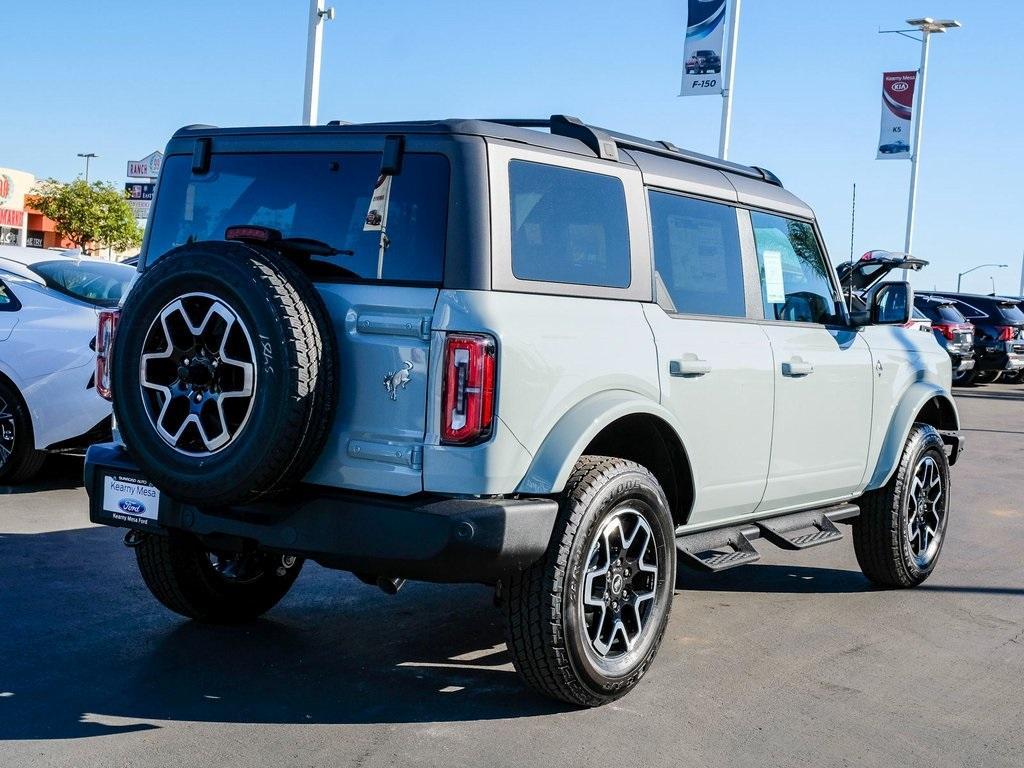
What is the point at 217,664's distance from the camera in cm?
479

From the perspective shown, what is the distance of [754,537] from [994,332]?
22068mm

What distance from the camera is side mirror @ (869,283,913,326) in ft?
20.4

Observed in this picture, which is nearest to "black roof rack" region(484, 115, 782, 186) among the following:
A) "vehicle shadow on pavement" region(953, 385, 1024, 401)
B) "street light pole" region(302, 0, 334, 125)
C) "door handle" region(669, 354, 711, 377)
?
"door handle" region(669, 354, 711, 377)

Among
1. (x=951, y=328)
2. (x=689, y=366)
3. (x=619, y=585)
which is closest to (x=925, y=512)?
(x=689, y=366)

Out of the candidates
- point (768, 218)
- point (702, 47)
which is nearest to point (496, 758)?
point (768, 218)

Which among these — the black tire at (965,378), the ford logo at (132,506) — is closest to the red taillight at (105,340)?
the ford logo at (132,506)

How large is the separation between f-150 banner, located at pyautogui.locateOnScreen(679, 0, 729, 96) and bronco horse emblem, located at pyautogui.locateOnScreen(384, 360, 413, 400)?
17475 millimetres

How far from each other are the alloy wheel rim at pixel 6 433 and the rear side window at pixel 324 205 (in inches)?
152

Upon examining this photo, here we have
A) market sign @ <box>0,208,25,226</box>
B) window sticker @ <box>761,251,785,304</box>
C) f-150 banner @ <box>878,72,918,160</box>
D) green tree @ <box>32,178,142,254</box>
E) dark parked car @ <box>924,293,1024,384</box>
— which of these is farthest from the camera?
green tree @ <box>32,178,142,254</box>

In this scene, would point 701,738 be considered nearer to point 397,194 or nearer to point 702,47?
point 397,194

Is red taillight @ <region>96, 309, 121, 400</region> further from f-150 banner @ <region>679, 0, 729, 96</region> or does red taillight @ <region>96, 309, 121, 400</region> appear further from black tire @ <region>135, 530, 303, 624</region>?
f-150 banner @ <region>679, 0, 729, 96</region>

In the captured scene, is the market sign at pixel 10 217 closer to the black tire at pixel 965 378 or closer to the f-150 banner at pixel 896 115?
the f-150 banner at pixel 896 115

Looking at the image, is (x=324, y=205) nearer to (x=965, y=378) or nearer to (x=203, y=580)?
(x=203, y=580)

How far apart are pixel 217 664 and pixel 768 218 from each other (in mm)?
3134
